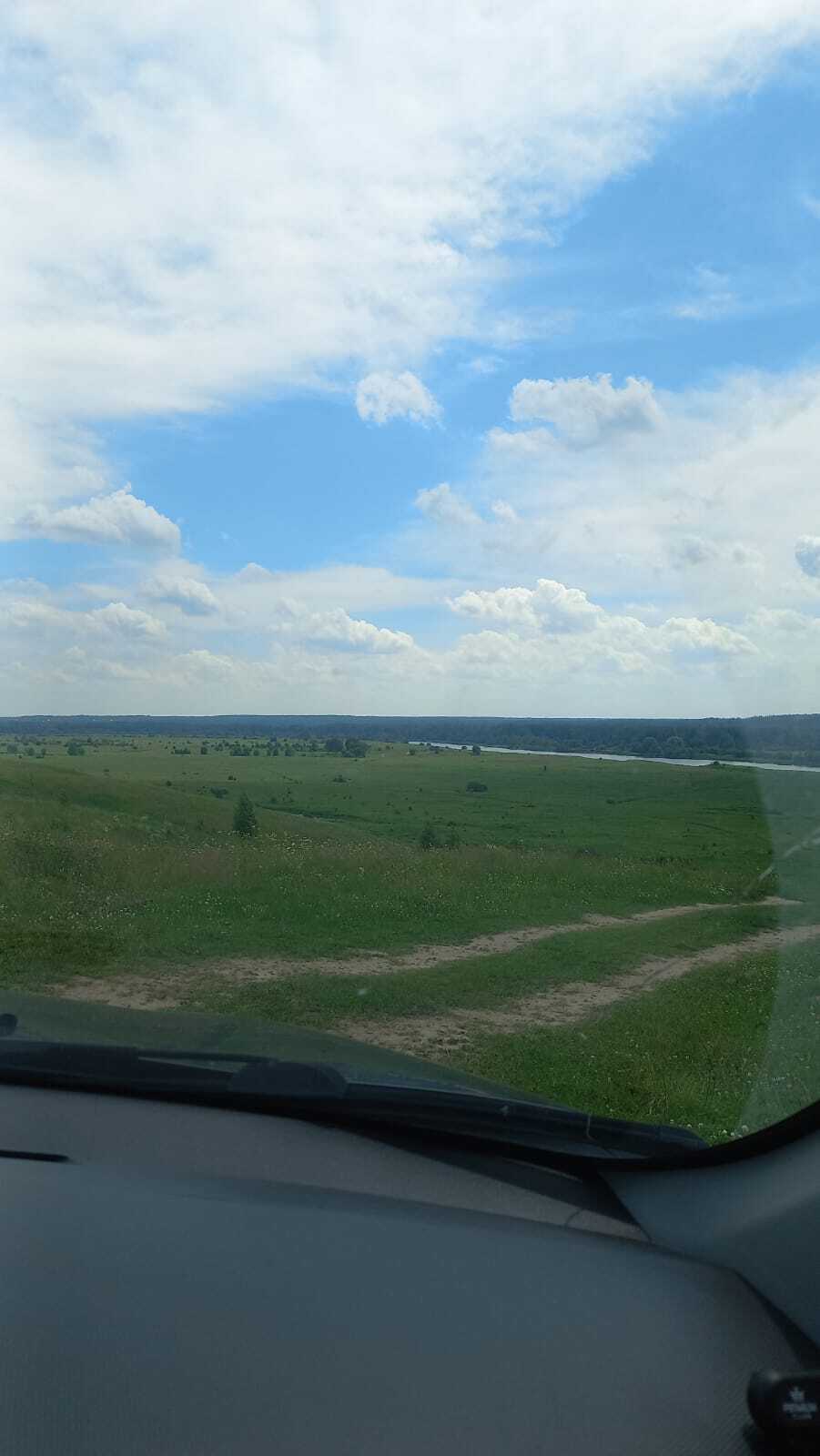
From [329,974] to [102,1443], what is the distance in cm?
818

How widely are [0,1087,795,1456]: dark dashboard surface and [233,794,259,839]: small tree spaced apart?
17.0m

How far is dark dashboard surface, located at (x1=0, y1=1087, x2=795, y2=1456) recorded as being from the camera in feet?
7.16

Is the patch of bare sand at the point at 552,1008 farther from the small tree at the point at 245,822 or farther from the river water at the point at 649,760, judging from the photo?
the small tree at the point at 245,822

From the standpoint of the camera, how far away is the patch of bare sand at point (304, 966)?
8883mm

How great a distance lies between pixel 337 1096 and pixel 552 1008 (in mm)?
6093

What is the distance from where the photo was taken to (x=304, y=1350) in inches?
93.3

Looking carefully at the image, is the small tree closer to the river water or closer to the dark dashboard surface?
the river water

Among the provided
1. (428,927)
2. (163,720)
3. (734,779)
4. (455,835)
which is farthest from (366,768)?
(734,779)

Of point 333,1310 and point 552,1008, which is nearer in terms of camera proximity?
point 333,1310

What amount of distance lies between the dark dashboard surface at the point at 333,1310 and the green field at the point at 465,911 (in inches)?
91.3

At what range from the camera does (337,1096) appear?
11.2 ft

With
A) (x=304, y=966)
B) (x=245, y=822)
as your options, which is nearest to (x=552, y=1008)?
(x=304, y=966)

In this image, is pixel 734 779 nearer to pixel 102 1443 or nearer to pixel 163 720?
pixel 102 1443

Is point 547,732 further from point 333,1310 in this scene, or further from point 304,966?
point 333,1310
